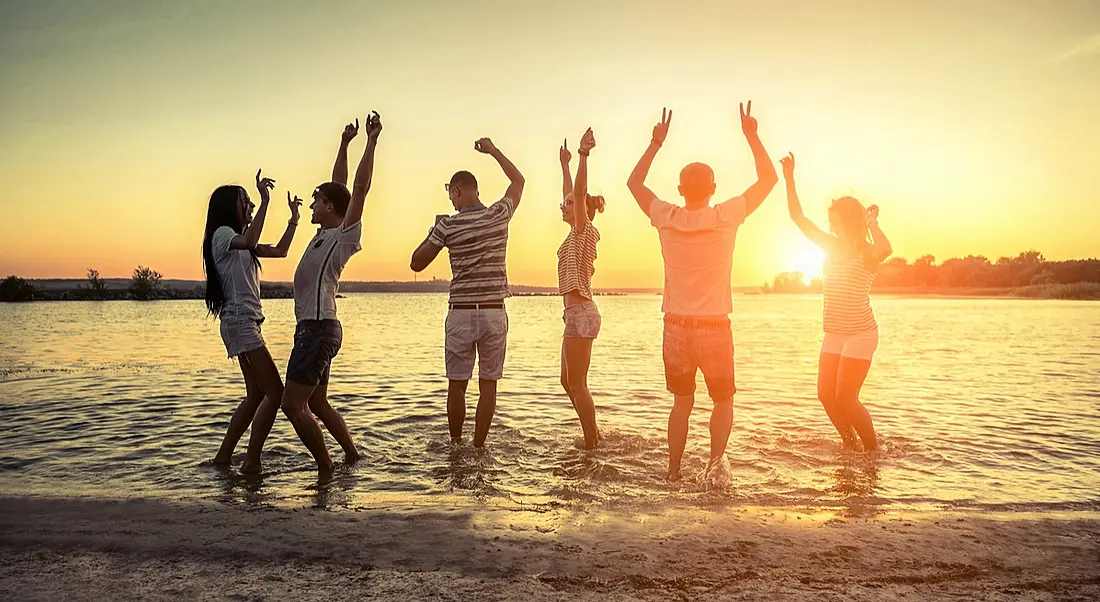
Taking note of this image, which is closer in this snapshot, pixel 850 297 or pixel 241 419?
pixel 241 419

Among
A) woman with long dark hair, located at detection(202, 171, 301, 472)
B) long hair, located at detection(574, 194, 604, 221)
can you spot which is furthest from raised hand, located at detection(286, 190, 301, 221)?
long hair, located at detection(574, 194, 604, 221)

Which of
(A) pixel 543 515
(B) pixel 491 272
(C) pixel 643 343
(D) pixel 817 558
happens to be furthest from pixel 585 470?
(C) pixel 643 343

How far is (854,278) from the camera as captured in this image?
6.97 m

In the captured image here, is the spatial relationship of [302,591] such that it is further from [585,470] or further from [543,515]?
[585,470]

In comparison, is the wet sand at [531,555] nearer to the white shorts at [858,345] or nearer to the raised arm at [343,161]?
the white shorts at [858,345]

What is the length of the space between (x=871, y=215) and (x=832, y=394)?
75.6 inches

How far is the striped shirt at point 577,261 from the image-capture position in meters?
7.36

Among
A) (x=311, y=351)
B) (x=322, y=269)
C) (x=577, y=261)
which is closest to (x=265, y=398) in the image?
(x=311, y=351)

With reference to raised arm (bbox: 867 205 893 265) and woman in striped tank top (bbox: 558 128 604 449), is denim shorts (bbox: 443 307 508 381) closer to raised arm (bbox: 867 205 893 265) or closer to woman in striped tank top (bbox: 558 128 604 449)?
woman in striped tank top (bbox: 558 128 604 449)

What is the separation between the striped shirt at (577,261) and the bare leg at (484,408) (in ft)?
4.16

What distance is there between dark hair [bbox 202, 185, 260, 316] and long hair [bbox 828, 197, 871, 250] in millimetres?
5795

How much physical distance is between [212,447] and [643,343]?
19.1 m

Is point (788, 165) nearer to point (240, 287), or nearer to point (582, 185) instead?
point (582, 185)

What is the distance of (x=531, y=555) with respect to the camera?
4.05 metres
